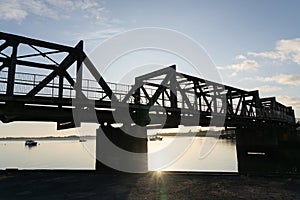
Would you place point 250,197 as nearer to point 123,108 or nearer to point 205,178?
point 205,178

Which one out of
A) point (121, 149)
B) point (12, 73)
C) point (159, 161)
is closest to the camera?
point (12, 73)

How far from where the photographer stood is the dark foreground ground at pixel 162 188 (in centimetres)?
1124

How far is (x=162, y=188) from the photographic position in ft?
42.3

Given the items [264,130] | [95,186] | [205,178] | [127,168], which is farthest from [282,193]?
[264,130]

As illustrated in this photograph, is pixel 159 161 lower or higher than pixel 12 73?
lower

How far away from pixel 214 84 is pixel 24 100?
1093 inches

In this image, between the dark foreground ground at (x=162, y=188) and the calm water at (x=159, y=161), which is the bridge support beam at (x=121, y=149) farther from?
the calm water at (x=159, y=161)

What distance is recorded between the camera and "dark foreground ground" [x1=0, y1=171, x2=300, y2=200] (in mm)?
11242

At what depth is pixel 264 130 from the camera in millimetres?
62312

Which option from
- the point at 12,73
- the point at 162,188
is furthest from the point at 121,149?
the point at 12,73

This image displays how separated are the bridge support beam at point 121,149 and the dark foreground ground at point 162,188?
256 inches

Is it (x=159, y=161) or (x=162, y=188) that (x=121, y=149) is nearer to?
(x=162, y=188)

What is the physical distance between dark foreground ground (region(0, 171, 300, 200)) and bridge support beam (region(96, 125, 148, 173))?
6504 millimetres

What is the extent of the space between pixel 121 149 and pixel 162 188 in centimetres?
1142
